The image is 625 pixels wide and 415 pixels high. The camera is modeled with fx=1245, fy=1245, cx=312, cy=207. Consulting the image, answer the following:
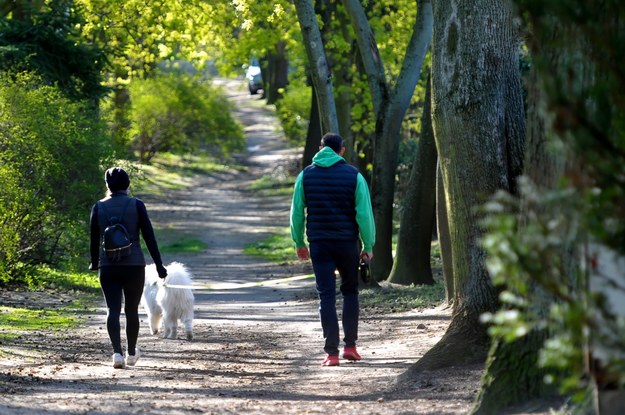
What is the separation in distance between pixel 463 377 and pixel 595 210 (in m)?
5.56

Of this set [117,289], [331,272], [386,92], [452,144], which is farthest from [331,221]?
[386,92]

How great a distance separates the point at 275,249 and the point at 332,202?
19.4m

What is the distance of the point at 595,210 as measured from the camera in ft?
16.7

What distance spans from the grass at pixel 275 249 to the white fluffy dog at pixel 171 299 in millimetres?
13975

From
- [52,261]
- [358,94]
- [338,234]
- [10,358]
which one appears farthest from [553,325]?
[358,94]

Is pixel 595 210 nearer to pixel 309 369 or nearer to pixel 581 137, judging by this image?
pixel 581 137

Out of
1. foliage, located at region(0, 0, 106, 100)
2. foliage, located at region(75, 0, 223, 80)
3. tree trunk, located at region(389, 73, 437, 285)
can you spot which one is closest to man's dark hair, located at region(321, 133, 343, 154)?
tree trunk, located at region(389, 73, 437, 285)

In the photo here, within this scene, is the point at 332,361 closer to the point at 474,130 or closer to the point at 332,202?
the point at 332,202

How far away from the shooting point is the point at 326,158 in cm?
1211

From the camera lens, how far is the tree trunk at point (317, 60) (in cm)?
1920

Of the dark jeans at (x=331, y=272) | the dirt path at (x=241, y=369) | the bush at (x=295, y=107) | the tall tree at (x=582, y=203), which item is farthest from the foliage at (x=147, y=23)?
the tall tree at (x=582, y=203)

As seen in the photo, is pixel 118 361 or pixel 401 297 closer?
pixel 118 361

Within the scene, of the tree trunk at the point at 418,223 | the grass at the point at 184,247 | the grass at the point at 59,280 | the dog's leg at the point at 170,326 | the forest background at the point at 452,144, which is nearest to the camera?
the forest background at the point at 452,144

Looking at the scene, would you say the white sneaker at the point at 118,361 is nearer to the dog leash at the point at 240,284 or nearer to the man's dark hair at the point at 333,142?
the man's dark hair at the point at 333,142
